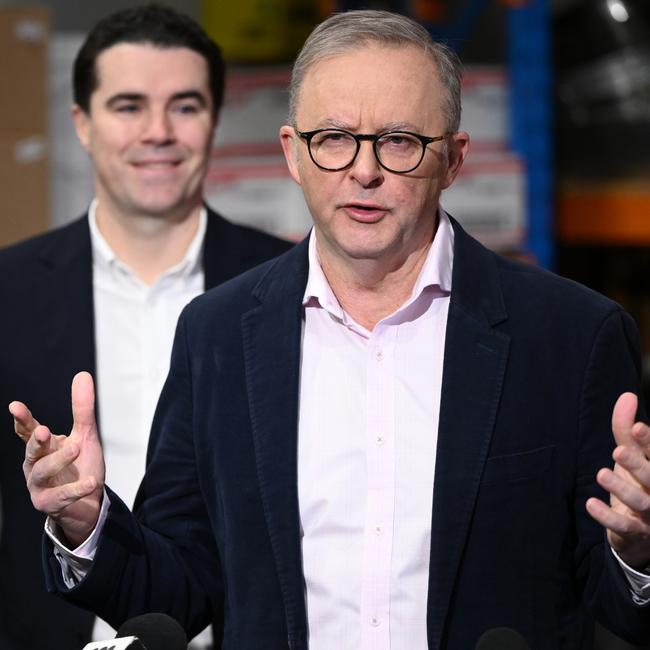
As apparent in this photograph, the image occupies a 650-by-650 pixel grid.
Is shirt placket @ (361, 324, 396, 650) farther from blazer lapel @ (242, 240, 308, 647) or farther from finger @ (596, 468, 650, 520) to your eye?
finger @ (596, 468, 650, 520)

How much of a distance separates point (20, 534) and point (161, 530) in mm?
589

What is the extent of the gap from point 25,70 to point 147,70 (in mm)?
1227

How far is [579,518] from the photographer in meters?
1.64

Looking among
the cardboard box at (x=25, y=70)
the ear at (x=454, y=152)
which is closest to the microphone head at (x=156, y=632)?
the ear at (x=454, y=152)

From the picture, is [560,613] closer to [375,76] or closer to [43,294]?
[375,76]

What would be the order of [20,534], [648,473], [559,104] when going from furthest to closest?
[559,104] → [20,534] → [648,473]

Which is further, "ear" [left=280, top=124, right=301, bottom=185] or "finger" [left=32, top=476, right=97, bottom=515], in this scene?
"ear" [left=280, top=124, right=301, bottom=185]

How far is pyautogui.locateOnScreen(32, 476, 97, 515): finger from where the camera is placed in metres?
1.53

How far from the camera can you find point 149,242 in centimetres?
245

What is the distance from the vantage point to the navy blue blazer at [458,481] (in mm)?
1608

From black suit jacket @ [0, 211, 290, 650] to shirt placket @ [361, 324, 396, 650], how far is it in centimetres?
73

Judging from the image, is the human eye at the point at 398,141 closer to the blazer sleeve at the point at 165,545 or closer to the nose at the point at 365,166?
the nose at the point at 365,166

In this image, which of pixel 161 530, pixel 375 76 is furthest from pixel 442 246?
pixel 161 530

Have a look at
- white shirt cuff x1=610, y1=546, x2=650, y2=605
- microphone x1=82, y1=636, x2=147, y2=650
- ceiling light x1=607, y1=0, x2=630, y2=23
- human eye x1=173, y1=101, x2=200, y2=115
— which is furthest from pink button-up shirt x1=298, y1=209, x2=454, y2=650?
ceiling light x1=607, y1=0, x2=630, y2=23
